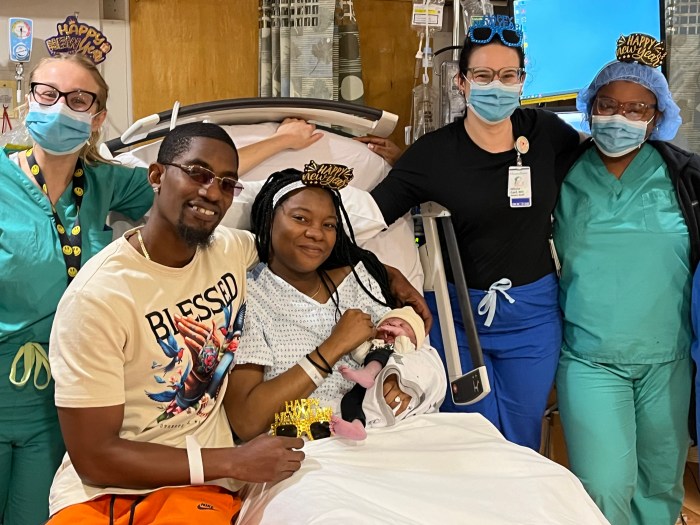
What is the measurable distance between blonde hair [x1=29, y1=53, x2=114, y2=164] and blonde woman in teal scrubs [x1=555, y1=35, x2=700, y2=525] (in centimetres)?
146

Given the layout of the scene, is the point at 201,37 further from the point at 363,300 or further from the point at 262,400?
the point at 262,400

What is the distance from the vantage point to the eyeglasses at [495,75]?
2.27 m

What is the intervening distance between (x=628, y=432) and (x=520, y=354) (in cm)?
39

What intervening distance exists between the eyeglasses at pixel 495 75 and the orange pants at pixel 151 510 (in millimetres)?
1473

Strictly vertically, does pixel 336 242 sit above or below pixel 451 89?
below

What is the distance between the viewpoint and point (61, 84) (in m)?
1.86

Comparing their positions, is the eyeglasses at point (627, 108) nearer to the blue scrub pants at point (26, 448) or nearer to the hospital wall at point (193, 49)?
the hospital wall at point (193, 49)

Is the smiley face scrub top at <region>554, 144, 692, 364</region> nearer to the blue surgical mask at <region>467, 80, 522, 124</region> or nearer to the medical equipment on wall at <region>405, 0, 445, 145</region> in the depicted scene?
the blue surgical mask at <region>467, 80, 522, 124</region>

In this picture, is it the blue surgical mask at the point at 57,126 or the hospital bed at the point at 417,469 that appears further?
the blue surgical mask at the point at 57,126

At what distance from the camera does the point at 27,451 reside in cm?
182

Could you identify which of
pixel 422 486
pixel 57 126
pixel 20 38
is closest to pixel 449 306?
pixel 422 486

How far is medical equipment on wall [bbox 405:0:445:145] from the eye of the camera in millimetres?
2871

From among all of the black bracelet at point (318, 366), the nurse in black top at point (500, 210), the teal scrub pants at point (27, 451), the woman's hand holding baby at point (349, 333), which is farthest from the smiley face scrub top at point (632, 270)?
the teal scrub pants at point (27, 451)

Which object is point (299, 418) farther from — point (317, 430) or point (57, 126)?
point (57, 126)
